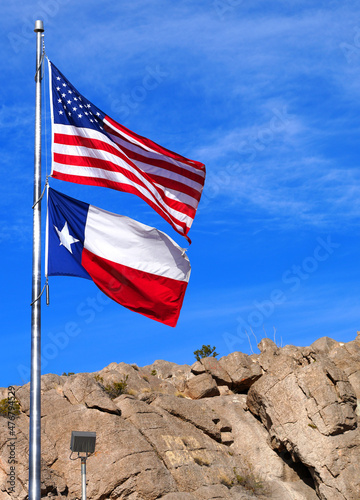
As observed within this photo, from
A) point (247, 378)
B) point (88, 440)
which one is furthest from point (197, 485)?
point (247, 378)

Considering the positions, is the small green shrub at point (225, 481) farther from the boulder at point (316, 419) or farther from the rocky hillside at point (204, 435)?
the boulder at point (316, 419)

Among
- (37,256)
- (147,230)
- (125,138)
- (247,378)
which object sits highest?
(247,378)

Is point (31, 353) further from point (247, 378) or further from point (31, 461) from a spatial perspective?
point (247, 378)

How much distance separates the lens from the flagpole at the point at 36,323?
10938 millimetres

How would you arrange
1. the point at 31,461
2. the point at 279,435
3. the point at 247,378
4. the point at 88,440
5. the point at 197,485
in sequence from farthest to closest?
the point at 247,378 → the point at 279,435 → the point at 197,485 → the point at 88,440 → the point at 31,461

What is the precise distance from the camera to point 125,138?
1520cm

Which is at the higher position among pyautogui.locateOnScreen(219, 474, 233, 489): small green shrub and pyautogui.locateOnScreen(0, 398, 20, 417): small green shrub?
pyautogui.locateOnScreen(0, 398, 20, 417): small green shrub

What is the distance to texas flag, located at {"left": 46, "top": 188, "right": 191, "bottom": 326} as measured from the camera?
1265cm

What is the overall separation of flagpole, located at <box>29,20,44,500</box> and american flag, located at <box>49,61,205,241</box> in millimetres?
439

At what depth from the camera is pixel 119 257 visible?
13.8m

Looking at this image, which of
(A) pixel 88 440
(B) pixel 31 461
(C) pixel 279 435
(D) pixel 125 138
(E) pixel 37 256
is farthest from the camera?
(C) pixel 279 435

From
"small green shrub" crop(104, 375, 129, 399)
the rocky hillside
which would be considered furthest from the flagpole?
"small green shrub" crop(104, 375, 129, 399)

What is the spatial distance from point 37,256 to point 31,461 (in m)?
3.77

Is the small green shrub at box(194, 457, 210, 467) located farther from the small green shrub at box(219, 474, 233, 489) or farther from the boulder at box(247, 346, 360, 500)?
the boulder at box(247, 346, 360, 500)
